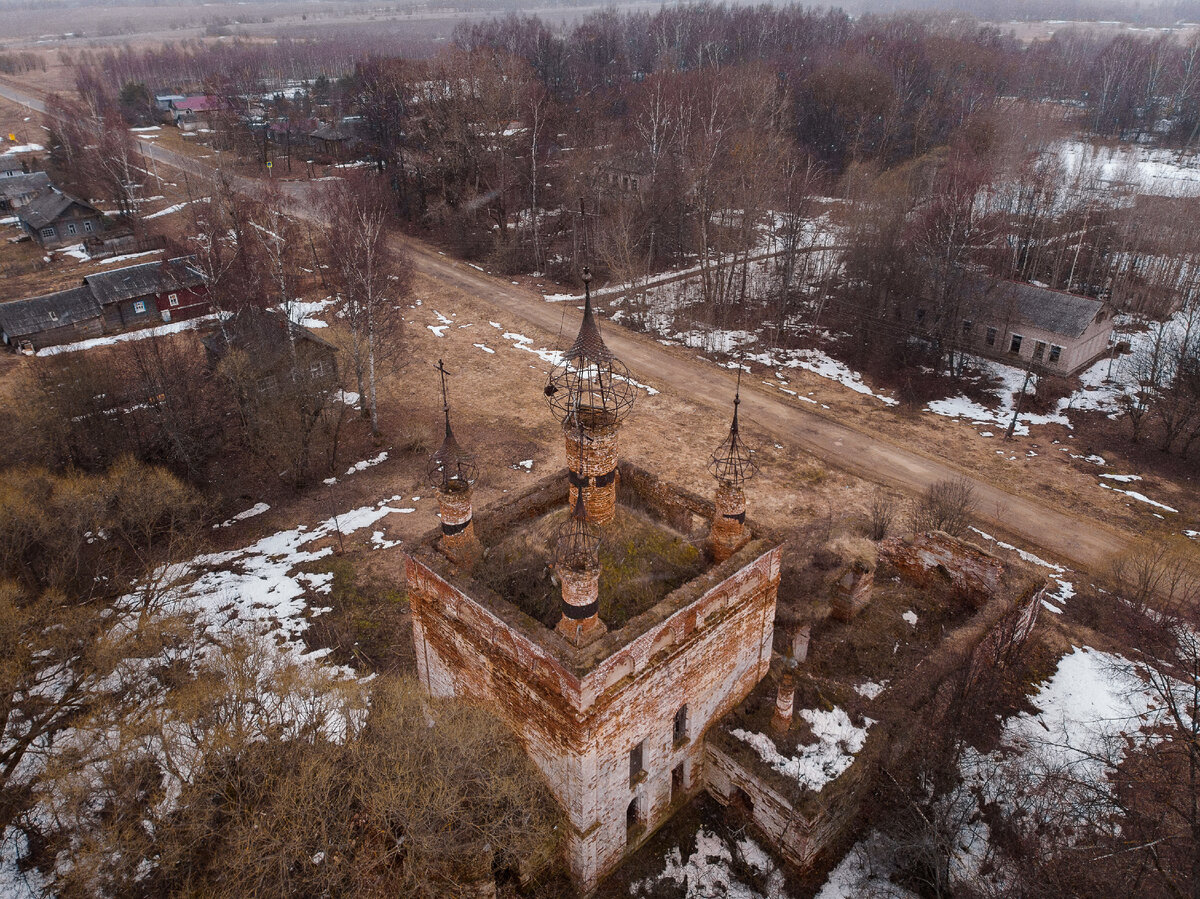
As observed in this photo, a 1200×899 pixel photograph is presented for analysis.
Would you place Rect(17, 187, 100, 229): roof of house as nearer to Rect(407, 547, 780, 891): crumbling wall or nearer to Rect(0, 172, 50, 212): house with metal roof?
Rect(0, 172, 50, 212): house with metal roof

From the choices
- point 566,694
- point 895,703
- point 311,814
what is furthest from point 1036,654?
point 311,814

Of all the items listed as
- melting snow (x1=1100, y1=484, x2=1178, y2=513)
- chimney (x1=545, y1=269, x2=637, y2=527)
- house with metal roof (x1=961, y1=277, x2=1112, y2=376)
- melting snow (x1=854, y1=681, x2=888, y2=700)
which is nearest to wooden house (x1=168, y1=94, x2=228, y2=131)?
house with metal roof (x1=961, y1=277, x2=1112, y2=376)

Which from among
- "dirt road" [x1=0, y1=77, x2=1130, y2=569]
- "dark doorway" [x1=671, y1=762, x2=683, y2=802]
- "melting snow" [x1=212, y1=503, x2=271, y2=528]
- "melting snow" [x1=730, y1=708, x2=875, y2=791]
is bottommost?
"melting snow" [x1=212, y1=503, x2=271, y2=528]

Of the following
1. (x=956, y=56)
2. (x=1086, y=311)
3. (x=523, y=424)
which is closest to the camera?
(x=523, y=424)

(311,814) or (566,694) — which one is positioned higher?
(566,694)

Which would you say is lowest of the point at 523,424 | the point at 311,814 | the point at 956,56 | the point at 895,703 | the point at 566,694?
the point at 523,424

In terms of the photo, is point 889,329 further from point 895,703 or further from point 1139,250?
point 895,703
